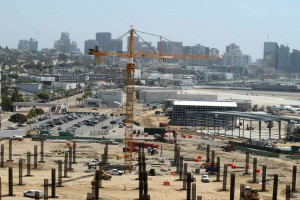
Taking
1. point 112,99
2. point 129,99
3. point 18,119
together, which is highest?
point 129,99

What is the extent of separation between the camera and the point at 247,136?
44969mm

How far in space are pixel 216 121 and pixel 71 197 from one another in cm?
2931

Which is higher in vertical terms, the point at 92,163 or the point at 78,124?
the point at 78,124

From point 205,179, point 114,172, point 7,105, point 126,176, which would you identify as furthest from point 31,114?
Result: point 205,179

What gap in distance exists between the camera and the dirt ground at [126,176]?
22670mm

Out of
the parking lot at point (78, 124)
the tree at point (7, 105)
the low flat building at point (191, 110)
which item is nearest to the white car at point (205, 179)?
the parking lot at point (78, 124)

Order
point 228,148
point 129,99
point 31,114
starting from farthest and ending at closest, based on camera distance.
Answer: point 31,114 → point 228,148 → point 129,99

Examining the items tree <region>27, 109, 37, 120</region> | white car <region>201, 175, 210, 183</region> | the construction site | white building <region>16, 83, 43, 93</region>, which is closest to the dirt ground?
the construction site

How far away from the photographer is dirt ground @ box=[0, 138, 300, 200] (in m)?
22.7

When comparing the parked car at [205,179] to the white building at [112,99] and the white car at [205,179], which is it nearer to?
the white car at [205,179]

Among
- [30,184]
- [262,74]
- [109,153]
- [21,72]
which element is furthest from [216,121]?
[262,74]

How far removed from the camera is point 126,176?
2672cm

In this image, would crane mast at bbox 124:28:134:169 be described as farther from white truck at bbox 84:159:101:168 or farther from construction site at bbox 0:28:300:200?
white truck at bbox 84:159:101:168

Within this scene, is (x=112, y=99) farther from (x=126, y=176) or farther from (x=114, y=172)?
(x=126, y=176)
